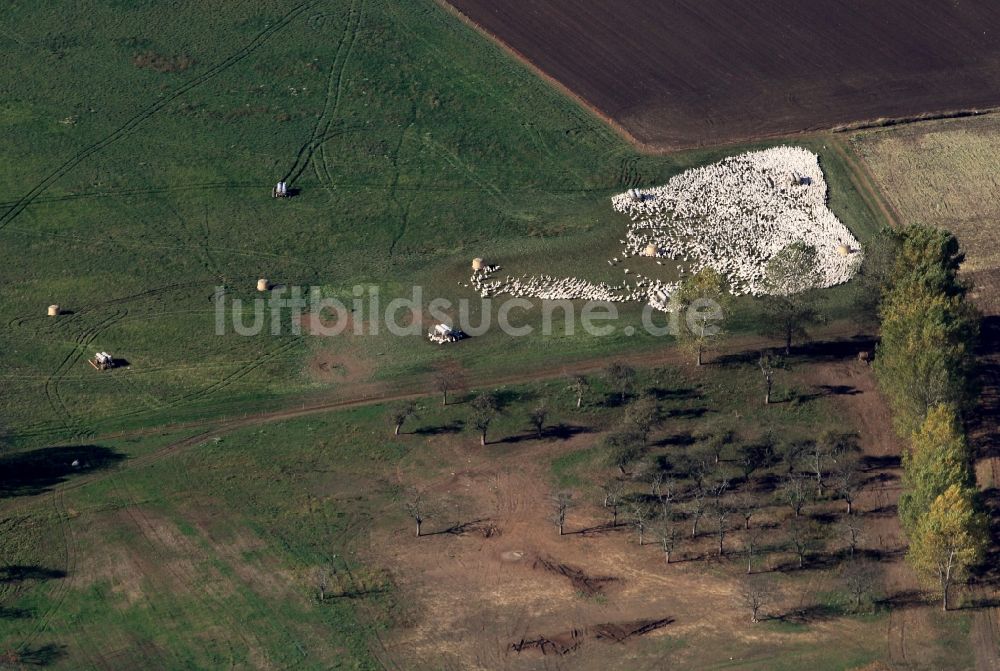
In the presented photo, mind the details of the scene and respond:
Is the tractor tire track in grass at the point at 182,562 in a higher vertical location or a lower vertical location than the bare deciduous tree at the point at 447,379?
lower

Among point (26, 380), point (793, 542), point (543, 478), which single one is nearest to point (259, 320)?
point (26, 380)

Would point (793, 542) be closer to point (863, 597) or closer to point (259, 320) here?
point (863, 597)

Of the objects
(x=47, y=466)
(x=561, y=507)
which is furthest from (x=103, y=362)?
(x=561, y=507)

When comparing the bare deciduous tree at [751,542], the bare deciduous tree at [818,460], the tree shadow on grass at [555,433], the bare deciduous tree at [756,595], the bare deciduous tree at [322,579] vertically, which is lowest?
the bare deciduous tree at [756,595]

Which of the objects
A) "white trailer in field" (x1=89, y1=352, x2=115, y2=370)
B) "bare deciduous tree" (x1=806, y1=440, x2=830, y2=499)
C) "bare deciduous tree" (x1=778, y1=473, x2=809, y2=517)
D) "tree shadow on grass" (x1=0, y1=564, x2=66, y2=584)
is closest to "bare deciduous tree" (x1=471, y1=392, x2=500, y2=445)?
"bare deciduous tree" (x1=778, y1=473, x2=809, y2=517)

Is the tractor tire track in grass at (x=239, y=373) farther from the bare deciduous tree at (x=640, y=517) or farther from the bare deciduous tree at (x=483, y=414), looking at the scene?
the bare deciduous tree at (x=640, y=517)

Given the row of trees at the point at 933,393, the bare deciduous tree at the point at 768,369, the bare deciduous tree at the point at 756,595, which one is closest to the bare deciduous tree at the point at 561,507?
the bare deciduous tree at the point at 756,595

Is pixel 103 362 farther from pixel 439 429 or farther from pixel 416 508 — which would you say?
pixel 416 508
